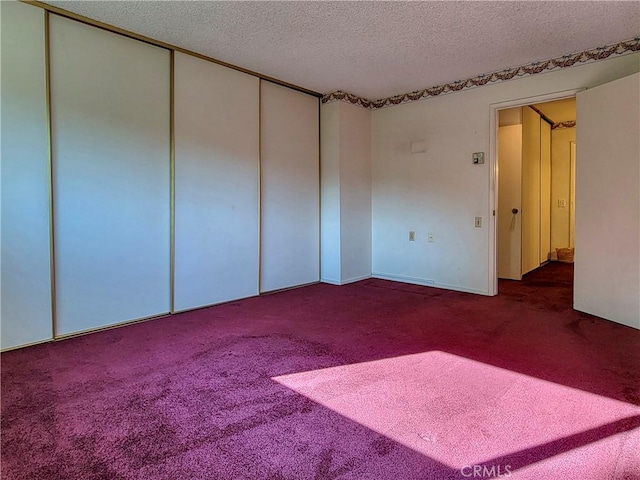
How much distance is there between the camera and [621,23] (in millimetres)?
3025

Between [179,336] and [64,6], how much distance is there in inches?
103

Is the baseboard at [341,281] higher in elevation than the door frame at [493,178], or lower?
lower

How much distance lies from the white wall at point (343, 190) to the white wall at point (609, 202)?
2.51 metres

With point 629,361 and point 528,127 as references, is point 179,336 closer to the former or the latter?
point 629,361

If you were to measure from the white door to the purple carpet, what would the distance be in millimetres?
2140

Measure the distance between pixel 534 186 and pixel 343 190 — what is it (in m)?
3.37

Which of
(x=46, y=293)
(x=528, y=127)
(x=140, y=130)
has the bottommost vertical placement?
(x=46, y=293)

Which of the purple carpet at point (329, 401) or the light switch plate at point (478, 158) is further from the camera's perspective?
the light switch plate at point (478, 158)

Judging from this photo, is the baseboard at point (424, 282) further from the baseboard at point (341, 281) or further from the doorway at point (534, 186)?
the doorway at point (534, 186)

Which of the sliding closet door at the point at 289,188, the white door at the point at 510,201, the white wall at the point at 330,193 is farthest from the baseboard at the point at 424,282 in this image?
the white door at the point at 510,201

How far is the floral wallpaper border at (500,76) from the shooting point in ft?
11.3

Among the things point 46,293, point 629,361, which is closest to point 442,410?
point 629,361

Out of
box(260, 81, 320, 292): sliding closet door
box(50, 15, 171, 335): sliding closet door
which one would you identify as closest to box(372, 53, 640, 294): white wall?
box(260, 81, 320, 292): sliding closet door

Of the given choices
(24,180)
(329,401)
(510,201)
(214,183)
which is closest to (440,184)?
(510,201)
